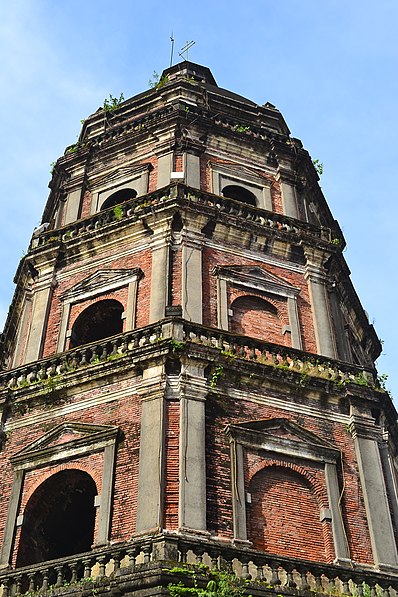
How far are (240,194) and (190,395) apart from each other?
326 inches

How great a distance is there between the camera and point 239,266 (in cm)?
1764

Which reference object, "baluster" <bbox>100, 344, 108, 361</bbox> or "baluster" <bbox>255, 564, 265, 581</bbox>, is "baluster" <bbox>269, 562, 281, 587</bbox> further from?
"baluster" <bbox>100, 344, 108, 361</bbox>

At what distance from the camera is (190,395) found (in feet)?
45.1

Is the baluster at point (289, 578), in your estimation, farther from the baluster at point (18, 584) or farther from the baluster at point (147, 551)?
the baluster at point (18, 584)

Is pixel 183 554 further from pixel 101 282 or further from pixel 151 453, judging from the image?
pixel 101 282

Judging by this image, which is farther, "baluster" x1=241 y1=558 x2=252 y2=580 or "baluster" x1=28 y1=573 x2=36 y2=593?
"baluster" x1=28 y1=573 x2=36 y2=593

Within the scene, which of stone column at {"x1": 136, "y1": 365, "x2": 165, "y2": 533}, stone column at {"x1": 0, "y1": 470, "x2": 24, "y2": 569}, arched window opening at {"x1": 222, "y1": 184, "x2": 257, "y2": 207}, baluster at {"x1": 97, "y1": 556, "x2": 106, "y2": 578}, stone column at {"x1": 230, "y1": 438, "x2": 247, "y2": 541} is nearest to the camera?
baluster at {"x1": 97, "y1": 556, "x2": 106, "y2": 578}

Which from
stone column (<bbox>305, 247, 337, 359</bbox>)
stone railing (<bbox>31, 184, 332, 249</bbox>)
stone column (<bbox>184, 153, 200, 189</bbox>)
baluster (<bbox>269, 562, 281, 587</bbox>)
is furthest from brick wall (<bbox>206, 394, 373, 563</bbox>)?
stone column (<bbox>184, 153, 200, 189</bbox>)

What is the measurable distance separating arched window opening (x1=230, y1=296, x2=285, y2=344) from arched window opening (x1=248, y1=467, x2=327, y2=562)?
3551mm

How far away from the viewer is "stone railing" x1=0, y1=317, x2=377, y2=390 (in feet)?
48.1

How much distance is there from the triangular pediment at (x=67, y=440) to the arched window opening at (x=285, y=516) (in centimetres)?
256

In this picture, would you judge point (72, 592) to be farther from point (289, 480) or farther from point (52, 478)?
point (289, 480)

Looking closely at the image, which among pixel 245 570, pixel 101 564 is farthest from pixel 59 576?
pixel 245 570

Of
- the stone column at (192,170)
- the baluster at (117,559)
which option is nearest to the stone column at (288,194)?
the stone column at (192,170)
